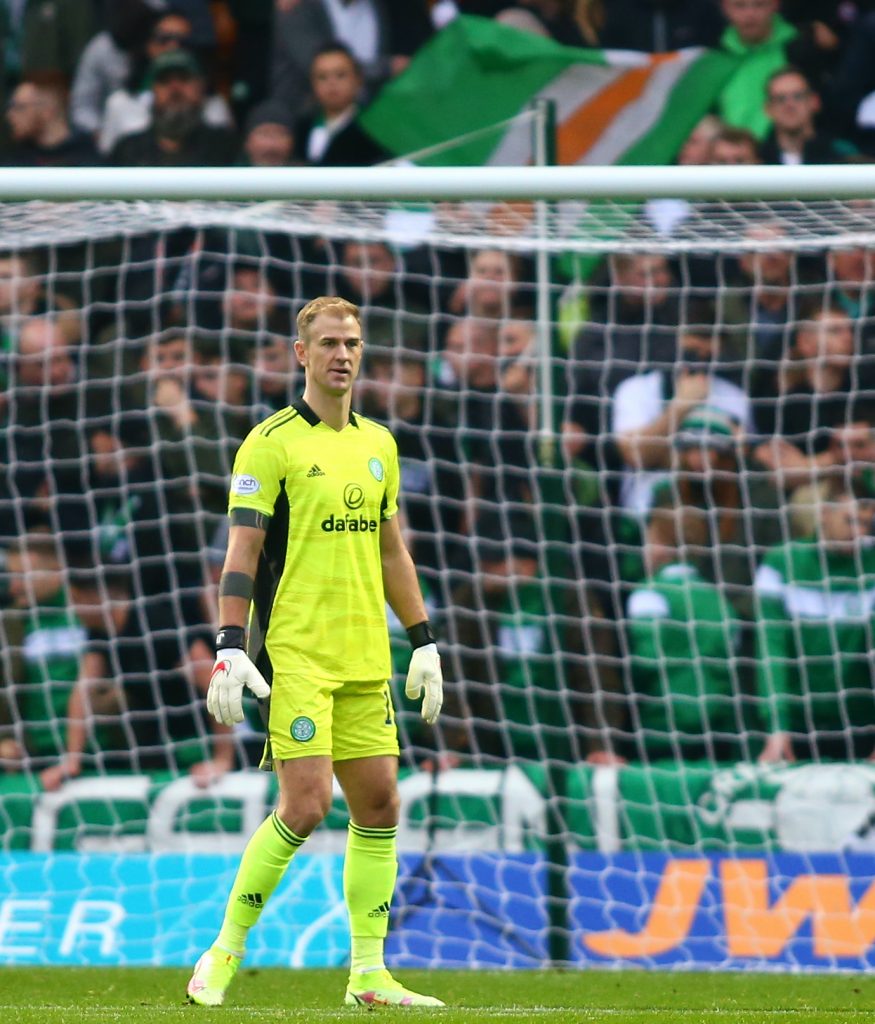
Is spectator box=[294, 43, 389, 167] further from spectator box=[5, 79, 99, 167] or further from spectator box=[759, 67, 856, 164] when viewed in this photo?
spectator box=[759, 67, 856, 164]

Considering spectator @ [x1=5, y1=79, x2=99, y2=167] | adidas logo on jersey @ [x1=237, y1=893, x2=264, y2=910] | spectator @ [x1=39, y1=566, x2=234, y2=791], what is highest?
spectator @ [x1=5, y1=79, x2=99, y2=167]

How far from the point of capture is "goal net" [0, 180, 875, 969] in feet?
22.8

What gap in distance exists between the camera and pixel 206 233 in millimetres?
9203

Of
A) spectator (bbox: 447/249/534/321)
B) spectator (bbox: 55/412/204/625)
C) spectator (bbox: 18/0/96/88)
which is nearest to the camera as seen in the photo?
spectator (bbox: 55/412/204/625)

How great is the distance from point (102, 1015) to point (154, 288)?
4759 millimetres

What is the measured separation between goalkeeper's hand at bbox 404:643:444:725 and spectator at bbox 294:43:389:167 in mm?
5539

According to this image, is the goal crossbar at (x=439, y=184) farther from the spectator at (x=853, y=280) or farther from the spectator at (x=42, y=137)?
the spectator at (x=42, y=137)

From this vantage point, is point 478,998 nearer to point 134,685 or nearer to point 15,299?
point 134,685

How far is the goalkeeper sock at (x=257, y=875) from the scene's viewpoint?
4918 mm

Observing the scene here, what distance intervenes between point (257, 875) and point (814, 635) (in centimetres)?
338

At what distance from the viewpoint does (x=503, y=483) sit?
27.1ft

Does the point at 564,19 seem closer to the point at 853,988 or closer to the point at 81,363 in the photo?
the point at 81,363

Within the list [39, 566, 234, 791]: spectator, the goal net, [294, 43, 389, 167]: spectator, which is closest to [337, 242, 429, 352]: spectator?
the goal net

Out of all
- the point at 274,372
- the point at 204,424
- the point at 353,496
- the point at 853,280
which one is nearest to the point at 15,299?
the point at 204,424
